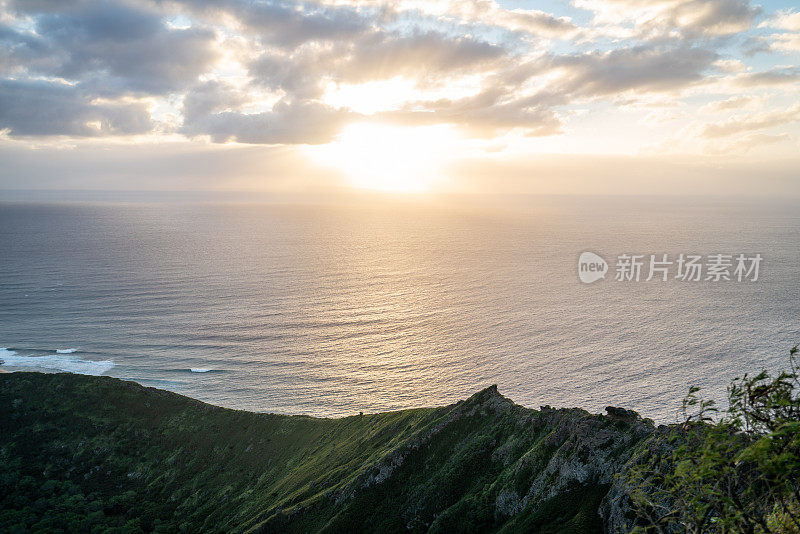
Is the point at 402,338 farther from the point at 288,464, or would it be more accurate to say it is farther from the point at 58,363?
the point at 58,363

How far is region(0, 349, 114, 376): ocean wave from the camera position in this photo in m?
112

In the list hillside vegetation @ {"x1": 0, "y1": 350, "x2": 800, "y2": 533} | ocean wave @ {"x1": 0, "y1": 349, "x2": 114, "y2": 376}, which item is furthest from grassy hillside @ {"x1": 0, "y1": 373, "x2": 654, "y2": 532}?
ocean wave @ {"x1": 0, "y1": 349, "x2": 114, "y2": 376}

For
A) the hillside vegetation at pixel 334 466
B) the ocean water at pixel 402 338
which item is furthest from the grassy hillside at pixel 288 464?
the ocean water at pixel 402 338

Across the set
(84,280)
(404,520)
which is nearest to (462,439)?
(404,520)

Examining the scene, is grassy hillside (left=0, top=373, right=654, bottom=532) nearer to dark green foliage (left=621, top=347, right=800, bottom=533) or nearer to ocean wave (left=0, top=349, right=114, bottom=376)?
dark green foliage (left=621, top=347, right=800, bottom=533)

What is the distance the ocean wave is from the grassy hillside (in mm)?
24159

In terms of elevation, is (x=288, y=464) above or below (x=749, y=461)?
below

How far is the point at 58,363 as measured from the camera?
378 ft

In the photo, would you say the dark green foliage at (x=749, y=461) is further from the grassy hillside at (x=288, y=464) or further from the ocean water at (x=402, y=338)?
the ocean water at (x=402, y=338)

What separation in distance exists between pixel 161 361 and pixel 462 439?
101428 millimetres

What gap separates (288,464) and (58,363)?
284ft

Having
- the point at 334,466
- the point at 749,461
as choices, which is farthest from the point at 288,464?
the point at 749,461

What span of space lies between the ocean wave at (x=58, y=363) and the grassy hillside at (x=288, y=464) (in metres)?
24.2

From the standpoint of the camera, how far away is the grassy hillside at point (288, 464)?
114ft
